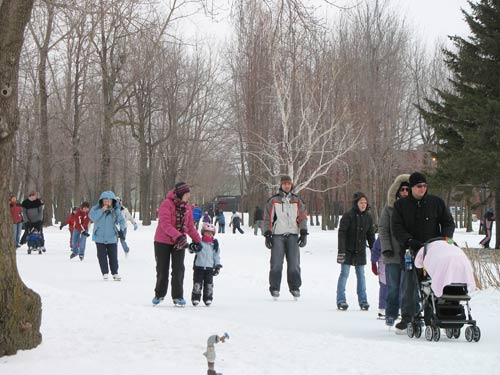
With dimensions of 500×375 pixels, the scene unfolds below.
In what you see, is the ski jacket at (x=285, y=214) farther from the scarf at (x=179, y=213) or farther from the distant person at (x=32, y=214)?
the distant person at (x=32, y=214)

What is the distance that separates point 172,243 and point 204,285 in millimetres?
942

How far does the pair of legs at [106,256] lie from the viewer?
55.1 ft

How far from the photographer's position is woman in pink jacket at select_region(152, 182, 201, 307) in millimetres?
12477

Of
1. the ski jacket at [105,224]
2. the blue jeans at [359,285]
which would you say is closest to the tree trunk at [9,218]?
the blue jeans at [359,285]

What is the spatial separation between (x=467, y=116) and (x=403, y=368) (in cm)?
2195

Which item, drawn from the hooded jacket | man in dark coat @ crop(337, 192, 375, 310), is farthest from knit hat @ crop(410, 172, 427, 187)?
man in dark coat @ crop(337, 192, 375, 310)

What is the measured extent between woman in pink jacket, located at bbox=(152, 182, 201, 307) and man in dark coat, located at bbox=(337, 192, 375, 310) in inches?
91.5

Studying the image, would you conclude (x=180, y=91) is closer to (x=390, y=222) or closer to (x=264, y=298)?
(x=264, y=298)

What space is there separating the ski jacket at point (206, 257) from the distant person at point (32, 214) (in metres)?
13.1

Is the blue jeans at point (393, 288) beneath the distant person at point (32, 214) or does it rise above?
beneath

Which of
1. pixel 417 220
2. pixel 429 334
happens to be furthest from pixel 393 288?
pixel 429 334

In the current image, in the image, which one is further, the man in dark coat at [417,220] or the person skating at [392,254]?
the person skating at [392,254]

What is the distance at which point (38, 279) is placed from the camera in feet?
54.5

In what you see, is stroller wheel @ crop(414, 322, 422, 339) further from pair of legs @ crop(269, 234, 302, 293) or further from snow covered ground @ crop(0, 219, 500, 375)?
pair of legs @ crop(269, 234, 302, 293)
